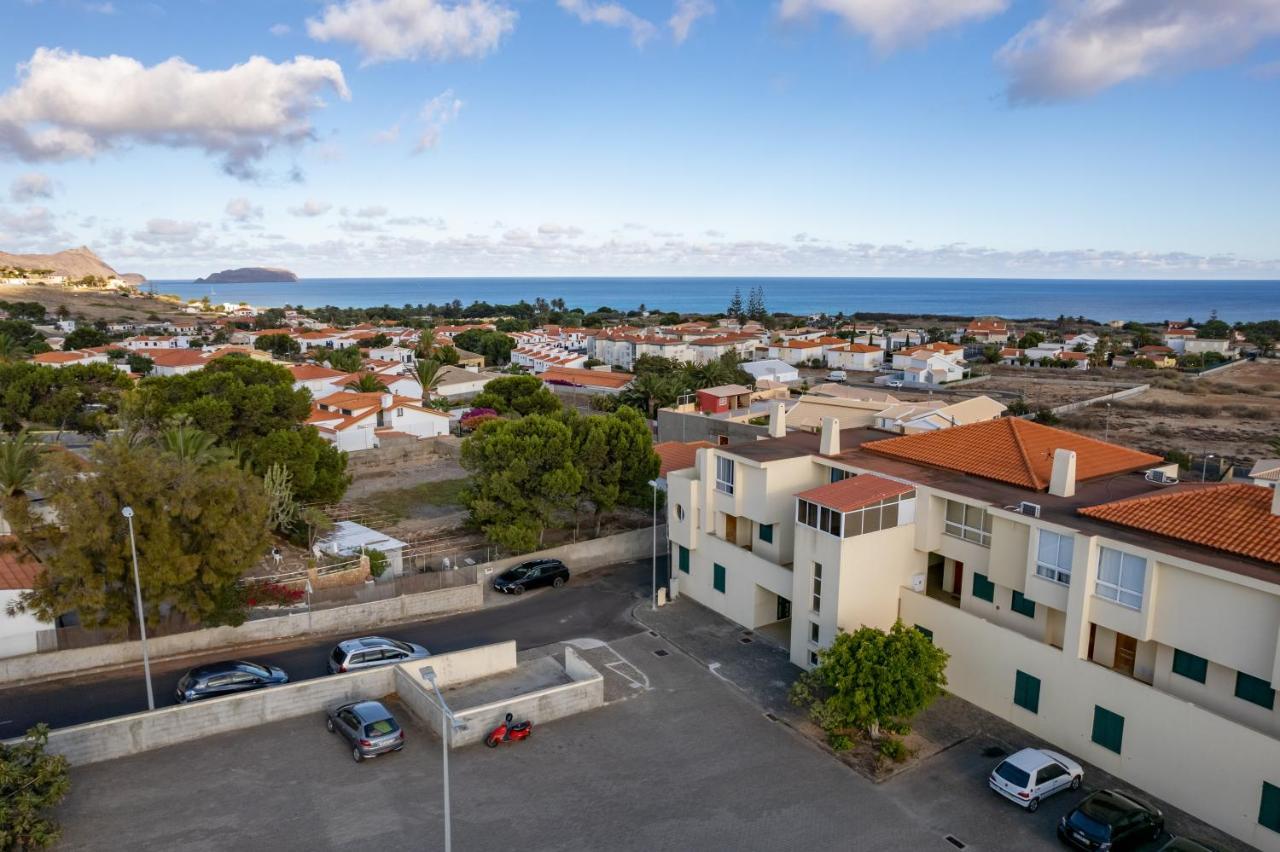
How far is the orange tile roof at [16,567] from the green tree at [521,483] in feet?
47.4

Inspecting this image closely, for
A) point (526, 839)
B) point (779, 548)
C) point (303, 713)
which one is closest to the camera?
point (526, 839)

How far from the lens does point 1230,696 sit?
1794cm

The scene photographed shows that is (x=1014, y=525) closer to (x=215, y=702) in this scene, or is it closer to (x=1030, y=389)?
(x=215, y=702)

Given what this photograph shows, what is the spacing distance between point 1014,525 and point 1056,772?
20.6 feet

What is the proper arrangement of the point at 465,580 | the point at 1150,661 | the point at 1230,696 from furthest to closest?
1. the point at 465,580
2. the point at 1150,661
3. the point at 1230,696

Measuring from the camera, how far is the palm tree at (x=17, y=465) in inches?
1169

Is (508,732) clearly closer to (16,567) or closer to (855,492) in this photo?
(855,492)

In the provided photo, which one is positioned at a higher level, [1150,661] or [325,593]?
[1150,661]

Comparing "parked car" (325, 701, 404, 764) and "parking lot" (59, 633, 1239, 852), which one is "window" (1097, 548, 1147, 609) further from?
"parked car" (325, 701, 404, 764)

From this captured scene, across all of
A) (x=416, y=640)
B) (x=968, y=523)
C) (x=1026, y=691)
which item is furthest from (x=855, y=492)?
(x=416, y=640)

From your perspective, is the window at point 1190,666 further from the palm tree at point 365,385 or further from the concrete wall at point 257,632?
the palm tree at point 365,385

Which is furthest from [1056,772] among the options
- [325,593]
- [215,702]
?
[325,593]

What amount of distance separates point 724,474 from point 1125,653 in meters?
13.2

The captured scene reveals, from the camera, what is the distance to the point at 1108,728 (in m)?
19.2
